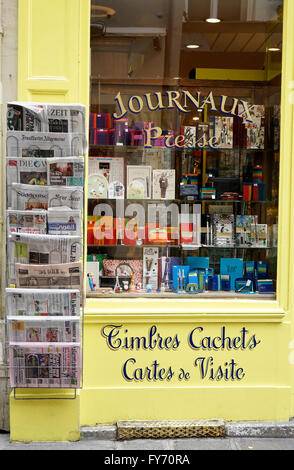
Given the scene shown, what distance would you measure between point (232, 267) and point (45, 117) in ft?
7.47

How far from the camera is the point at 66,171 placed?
4.81 m

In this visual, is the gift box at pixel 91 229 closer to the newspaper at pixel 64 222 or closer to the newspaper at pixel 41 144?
the newspaper at pixel 64 222

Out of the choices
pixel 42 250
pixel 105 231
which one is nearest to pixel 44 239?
pixel 42 250

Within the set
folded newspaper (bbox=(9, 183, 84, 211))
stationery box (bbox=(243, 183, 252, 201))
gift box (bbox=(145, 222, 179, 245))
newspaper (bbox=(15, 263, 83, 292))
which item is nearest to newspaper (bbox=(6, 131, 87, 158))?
folded newspaper (bbox=(9, 183, 84, 211))

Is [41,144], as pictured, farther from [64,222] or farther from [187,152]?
[187,152]

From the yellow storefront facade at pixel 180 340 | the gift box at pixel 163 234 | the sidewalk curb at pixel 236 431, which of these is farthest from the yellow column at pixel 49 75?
the gift box at pixel 163 234

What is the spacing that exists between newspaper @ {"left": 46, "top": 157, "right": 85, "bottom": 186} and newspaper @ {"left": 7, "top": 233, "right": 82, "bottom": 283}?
0.43 meters

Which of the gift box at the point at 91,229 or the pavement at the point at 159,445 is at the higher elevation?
the gift box at the point at 91,229

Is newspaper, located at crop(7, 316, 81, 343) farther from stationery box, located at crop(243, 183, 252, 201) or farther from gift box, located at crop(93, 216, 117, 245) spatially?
stationery box, located at crop(243, 183, 252, 201)

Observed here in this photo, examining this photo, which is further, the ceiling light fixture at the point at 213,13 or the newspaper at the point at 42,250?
the ceiling light fixture at the point at 213,13

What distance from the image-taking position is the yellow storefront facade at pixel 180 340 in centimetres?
529

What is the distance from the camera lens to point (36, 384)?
195 inches

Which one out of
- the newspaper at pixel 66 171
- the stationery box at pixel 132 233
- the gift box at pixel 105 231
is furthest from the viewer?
the stationery box at pixel 132 233

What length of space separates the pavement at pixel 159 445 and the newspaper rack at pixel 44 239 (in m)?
0.60
